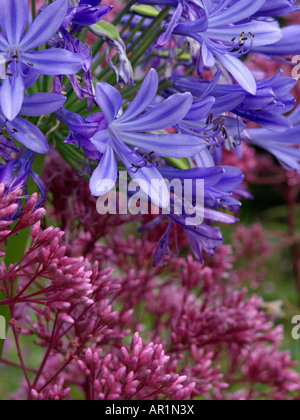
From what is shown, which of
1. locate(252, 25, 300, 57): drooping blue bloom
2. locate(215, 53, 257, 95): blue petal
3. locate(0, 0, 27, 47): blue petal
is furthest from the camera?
locate(252, 25, 300, 57): drooping blue bloom

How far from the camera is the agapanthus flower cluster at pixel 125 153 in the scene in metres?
0.62

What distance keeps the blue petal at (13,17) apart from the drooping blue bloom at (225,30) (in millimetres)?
180

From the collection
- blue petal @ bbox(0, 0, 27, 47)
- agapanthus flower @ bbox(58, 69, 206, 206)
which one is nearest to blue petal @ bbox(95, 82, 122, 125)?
agapanthus flower @ bbox(58, 69, 206, 206)

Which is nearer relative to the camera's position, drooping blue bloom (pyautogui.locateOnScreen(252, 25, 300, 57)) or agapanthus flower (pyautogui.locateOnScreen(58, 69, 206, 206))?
agapanthus flower (pyautogui.locateOnScreen(58, 69, 206, 206))

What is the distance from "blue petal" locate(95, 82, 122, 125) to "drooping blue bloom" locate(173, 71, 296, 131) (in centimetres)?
14

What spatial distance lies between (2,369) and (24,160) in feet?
2.97

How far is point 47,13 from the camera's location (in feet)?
1.92

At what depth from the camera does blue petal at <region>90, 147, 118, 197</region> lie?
59cm

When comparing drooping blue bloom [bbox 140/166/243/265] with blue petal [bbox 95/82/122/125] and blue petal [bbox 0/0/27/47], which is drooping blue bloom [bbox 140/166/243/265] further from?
blue petal [bbox 0/0/27/47]

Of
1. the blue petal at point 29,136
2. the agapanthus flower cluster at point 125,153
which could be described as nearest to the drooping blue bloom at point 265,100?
the agapanthus flower cluster at point 125,153

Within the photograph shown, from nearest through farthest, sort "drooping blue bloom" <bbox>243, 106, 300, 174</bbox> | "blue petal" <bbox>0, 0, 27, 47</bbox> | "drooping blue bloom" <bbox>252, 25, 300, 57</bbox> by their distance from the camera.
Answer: "blue petal" <bbox>0, 0, 27, 47</bbox> → "drooping blue bloom" <bbox>252, 25, 300, 57</bbox> → "drooping blue bloom" <bbox>243, 106, 300, 174</bbox>

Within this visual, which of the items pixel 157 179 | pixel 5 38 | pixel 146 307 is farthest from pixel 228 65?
pixel 146 307
